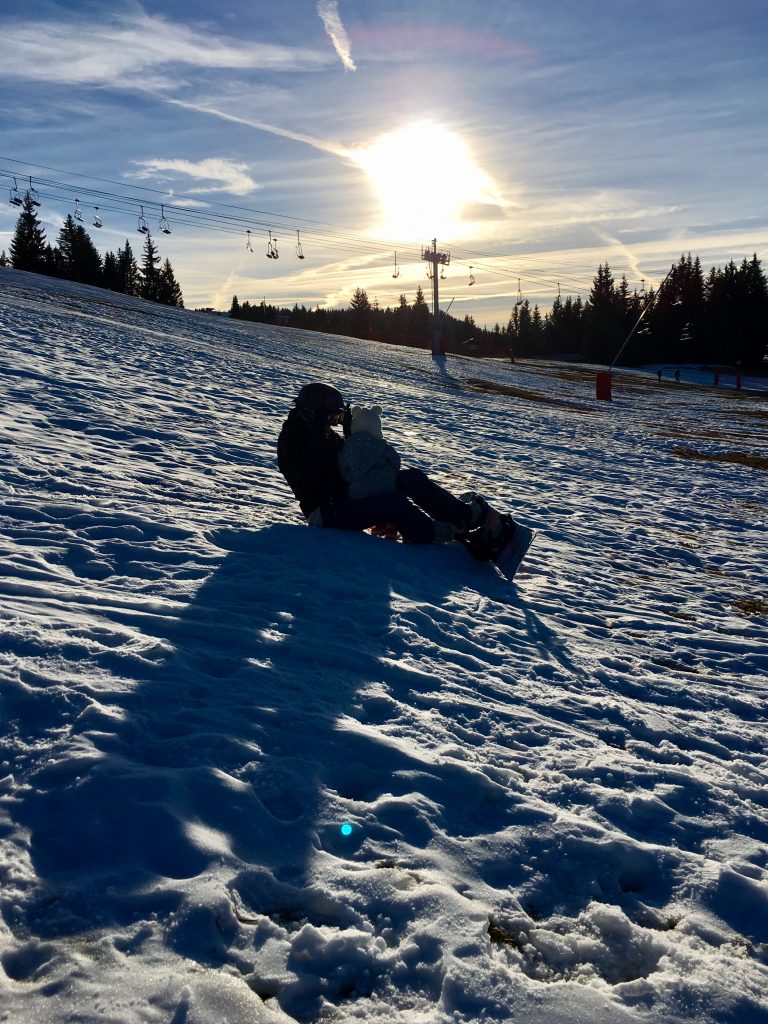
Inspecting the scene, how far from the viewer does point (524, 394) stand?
2752cm

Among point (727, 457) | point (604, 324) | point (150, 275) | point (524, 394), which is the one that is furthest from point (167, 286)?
point (727, 457)

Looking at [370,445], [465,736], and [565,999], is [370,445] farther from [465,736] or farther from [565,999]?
[565,999]

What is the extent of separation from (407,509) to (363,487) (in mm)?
455

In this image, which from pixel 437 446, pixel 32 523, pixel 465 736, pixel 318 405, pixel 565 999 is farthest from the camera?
pixel 437 446

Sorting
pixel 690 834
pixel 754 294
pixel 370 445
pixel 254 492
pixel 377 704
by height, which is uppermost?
pixel 754 294

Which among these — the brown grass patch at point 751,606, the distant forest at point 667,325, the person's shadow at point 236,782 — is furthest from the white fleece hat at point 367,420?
the distant forest at point 667,325

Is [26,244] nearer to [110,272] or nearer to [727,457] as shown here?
[110,272]

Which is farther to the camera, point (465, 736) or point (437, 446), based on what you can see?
point (437, 446)

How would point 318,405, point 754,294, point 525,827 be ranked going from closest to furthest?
point 525,827 → point 318,405 → point 754,294

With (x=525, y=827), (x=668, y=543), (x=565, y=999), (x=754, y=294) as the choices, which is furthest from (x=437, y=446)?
(x=754, y=294)

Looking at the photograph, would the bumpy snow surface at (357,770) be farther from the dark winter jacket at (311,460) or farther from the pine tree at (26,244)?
the pine tree at (26,244)

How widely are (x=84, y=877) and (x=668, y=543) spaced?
23.8 ft

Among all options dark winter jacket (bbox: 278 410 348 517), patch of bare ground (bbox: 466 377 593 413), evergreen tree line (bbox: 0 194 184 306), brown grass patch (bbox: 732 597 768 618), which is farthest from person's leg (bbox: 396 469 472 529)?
evergreen tree line (bbox: 0 194 184 306)

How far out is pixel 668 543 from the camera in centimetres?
805
